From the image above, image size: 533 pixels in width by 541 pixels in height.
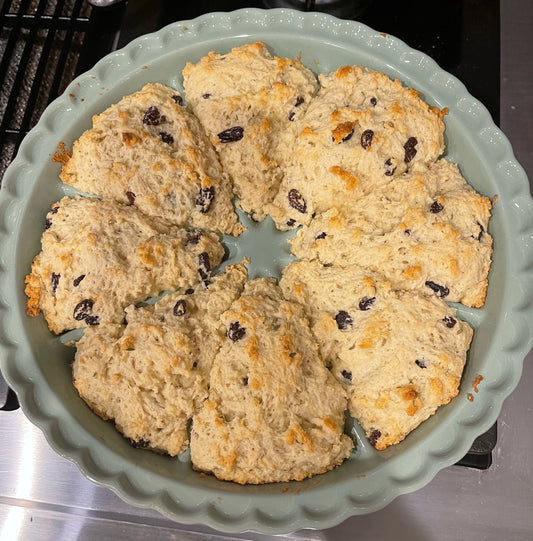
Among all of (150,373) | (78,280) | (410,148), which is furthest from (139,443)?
(410,148)

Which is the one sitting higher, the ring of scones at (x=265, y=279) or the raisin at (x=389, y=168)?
the raisin at (x=389, y=168)

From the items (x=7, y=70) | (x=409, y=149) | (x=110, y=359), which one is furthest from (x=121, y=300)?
(x=7, y=70)

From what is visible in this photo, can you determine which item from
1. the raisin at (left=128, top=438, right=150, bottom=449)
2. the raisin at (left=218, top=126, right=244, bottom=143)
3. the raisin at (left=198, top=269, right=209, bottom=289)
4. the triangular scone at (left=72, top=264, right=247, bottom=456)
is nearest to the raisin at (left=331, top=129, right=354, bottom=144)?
the raisin at (left=218, top=126, right=244, bottom=143)

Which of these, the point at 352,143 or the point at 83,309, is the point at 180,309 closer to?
the point at 83,309

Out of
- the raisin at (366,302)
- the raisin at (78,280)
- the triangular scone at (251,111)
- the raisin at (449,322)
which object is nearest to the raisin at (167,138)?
the triangular scone at (251,111)

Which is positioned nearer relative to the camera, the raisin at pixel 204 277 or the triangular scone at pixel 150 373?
the triangular scone at pixel 150 373

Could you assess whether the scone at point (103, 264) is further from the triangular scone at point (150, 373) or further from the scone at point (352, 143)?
the scone at point (352, 143)

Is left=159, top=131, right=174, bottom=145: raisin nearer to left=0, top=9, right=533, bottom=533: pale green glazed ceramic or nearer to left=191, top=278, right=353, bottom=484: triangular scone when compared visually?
left=0, top=9, right=533, bottom=533: pale green glazed ceramic

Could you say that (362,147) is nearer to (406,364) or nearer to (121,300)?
(406,364)
